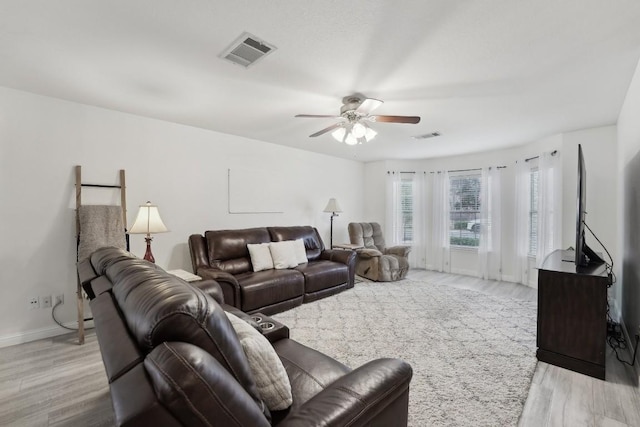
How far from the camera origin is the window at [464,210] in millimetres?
5750

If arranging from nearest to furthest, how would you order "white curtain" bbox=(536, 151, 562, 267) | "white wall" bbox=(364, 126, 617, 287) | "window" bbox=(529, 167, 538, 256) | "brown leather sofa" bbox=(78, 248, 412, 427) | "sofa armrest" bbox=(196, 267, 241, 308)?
"brown leather sofa" bbox=(78, 248, 412, 427), "sofa armrest" bbox=(196, 267, 241, 308), "white wall" bbox=(364, 126, 617, 287), "white curtain" bbox=(536, 151, 562, 267), "window" bbox=(529, 167, 538, 256)

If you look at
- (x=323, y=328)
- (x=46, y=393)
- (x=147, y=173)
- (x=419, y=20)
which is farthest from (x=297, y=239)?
(x=419, y=20)

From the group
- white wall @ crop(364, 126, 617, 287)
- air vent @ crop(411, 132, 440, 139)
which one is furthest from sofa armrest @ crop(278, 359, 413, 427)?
white wall @ crop(364, 126, 617, 287)

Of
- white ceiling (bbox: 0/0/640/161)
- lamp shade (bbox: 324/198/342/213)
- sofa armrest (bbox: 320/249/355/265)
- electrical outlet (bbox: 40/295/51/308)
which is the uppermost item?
white ceiling (bbox: 0/0/640/161)

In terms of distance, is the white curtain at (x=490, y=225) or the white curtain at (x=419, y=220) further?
the white curtain at (x=419, y=220)

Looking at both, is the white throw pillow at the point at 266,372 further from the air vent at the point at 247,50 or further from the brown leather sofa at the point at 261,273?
the brown leather sofa at the point at 261,273

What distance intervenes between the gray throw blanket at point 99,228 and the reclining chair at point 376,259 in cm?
356

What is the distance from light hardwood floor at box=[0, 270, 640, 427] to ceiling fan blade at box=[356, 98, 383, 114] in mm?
2462

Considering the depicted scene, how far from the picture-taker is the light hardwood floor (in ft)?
5.97

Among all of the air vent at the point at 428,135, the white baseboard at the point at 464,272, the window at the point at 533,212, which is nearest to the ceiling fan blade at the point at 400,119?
the air vent at the point at 428,135

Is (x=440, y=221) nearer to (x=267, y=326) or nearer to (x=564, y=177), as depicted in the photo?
(x=564, y=177)

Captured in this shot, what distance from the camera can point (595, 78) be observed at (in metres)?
2.45

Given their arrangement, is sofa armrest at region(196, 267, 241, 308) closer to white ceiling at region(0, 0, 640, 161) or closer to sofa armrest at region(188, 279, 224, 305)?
sofa armrest at region(188, 279, 224, 305)

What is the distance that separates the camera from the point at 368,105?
2.67 metres
